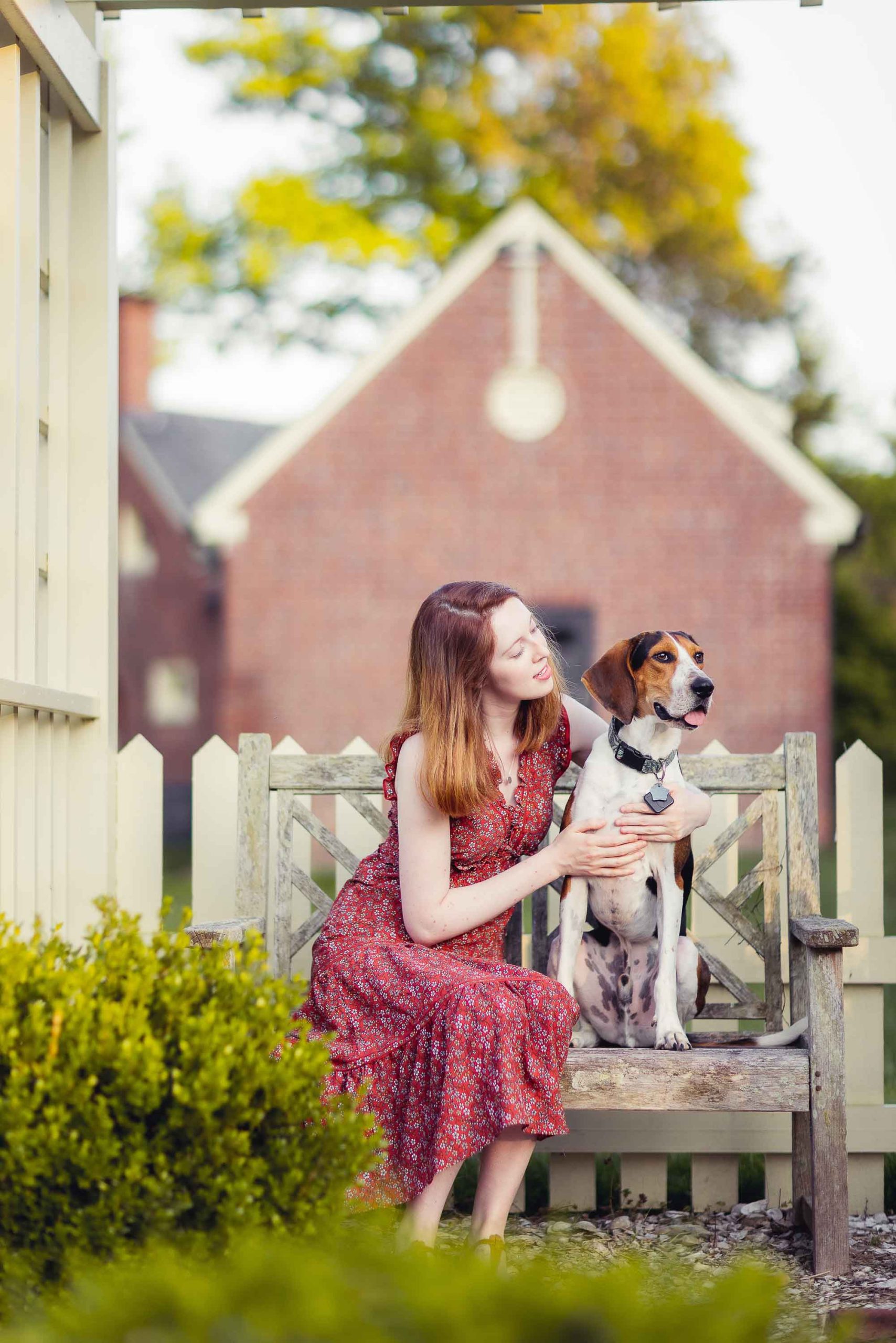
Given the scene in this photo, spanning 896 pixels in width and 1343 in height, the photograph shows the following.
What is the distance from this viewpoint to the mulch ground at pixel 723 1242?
324 cm

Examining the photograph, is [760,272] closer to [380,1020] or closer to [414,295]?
[414,295]

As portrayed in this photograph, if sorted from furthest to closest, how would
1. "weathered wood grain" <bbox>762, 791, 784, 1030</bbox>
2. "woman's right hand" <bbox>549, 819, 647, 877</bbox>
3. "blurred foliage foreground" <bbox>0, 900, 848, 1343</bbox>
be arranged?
"weathered wood grain" <bbox>762, 791, 784, 1030</bbox> < "woman's right hand" <bbox>549, 819, 647, 877</bbox> < "blurred foliage foreground" <bbox>0, 900, 848, 1343</bbox>

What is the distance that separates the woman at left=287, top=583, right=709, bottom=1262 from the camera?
293cm

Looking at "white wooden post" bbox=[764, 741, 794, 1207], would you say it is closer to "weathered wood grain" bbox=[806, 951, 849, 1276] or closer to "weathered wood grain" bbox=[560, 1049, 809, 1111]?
"weathered wood grain" bbox=[806, 951, 849, 1276]

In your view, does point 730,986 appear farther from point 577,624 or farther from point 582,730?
point 577,624

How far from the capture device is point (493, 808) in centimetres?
342

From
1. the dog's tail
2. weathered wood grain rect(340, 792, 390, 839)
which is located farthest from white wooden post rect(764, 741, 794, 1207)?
weathered wood grain rect(340, 792, 390, 839)

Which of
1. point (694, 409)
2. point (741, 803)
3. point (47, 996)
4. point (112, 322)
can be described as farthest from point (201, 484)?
point (47, 996)

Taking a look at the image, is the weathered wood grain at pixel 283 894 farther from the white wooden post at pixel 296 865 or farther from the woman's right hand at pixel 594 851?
the woman's right hand at pixel 594 851

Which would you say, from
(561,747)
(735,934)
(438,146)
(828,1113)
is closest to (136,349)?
(438,146)

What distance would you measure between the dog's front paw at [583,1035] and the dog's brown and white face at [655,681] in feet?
2.68

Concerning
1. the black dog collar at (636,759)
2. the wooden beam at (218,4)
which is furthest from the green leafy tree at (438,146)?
the black dog collar at (636,759)

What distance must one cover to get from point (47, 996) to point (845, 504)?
15.8 metres

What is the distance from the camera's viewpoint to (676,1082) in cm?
319
